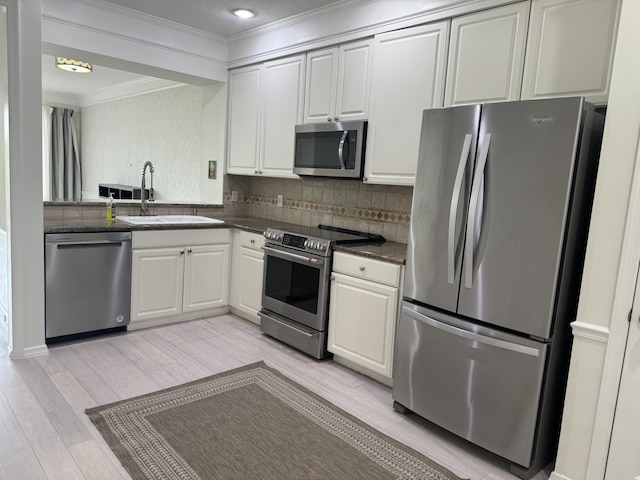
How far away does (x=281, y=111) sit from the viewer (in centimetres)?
390

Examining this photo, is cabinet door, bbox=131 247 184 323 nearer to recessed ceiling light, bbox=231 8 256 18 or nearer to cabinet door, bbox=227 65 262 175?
cabinet door, bbox=227 65 262 175

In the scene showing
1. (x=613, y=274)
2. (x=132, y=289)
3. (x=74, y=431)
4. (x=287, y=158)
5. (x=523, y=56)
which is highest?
(x=523, y=56)

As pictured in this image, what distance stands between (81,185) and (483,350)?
338 inches

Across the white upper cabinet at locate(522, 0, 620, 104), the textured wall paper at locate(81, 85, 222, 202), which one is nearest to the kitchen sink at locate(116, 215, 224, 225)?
the textured wall paper at locate(81, 85, 222, 202)

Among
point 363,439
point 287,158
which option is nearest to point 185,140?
point 287,158

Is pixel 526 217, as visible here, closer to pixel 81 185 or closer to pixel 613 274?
pixel 613 274

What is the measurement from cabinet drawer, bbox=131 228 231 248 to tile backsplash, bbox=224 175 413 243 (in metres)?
0.70

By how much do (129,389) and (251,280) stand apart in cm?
145

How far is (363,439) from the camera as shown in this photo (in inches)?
92.3

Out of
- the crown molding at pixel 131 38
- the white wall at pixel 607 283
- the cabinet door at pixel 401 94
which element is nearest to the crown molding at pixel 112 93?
the crown molding at pixel 131 38

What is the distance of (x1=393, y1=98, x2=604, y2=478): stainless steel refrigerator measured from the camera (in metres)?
1.95

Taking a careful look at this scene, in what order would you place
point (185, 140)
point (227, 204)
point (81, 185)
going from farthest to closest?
point (81, 185)
point (185, 140)
point (227, 204)

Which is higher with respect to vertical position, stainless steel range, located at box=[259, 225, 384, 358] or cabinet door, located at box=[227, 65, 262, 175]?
cabinet door, located at box=[227, 65, 262, 175]

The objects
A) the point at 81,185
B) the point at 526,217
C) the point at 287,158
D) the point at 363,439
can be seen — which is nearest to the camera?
the point at 526,217
